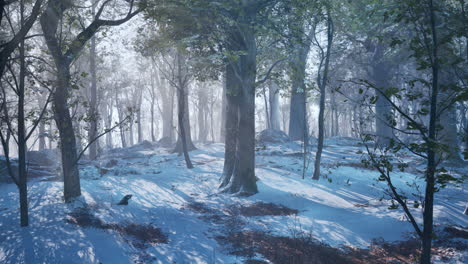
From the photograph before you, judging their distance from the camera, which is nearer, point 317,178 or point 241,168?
point 241,168

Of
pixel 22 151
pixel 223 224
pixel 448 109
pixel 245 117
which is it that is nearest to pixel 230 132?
pixel 245 117

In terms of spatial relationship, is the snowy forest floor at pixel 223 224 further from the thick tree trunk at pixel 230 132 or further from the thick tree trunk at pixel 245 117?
the thick tree trunk at pixel 230 132

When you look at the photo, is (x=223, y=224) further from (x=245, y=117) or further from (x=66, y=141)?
(x=66, y=141)

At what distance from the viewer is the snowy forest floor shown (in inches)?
254

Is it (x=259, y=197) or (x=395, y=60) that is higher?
(x=395, y=60)

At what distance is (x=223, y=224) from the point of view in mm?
9117

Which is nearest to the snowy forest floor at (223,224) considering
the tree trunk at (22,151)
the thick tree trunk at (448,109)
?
the tree trunk at (22,151)

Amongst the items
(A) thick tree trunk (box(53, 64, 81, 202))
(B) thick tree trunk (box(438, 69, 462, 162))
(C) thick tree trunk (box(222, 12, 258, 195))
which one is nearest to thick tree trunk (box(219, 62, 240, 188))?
(C) thick tree trunk (box(222, 12, 258, 195))

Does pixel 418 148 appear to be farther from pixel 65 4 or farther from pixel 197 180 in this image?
pixel 197 180

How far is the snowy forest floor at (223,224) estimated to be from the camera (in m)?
6.45

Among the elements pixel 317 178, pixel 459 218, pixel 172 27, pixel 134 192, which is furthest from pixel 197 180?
pixel 459 218

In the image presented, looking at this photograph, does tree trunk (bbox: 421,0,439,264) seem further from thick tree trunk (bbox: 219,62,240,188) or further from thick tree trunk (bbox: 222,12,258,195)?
thick tree trunk (bbox: 219,62,240,188)

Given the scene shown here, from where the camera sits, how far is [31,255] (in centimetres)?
616

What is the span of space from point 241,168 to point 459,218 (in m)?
7.10
